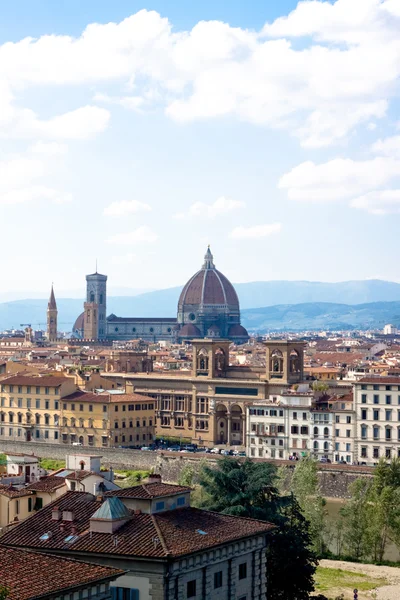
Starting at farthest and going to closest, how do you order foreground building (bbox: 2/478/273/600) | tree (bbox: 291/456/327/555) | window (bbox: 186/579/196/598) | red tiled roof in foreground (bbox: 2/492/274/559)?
tree (bbox: 291/456/327/555)
red tiled roof in foreground (bbox: 2/492/274/559)
window (bbox: 186/579/196/598)
foreground building (bbox: 2/478/273/600)

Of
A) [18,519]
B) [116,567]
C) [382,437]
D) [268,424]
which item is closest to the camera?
[116,567]

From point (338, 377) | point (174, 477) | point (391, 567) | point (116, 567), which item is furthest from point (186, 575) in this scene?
point (338, 377)

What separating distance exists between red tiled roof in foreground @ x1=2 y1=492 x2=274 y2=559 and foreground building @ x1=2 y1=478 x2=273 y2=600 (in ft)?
0.06

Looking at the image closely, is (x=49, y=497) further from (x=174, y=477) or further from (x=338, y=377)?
(x=338, y=377)

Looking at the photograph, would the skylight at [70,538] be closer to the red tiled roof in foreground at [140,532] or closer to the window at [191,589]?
the red tiled roof in foreground at [140,532]

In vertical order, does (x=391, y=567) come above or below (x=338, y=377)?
below

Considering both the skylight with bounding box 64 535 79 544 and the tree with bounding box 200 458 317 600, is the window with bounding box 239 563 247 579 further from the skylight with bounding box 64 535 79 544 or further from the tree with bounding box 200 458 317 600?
the tree with bounding box 200 458 317 600

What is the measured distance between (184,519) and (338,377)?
248 ft

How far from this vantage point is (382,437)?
2995 inches

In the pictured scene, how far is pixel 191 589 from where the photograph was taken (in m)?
26.8

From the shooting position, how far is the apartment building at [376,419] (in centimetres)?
7588

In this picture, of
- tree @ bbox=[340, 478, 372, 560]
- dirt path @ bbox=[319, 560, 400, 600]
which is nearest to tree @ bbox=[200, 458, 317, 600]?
dirt path @ bbox=[319, 560, 400, 600]

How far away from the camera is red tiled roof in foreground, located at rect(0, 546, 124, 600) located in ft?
74.3

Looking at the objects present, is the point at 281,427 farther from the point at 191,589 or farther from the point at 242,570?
the point at 191,589
